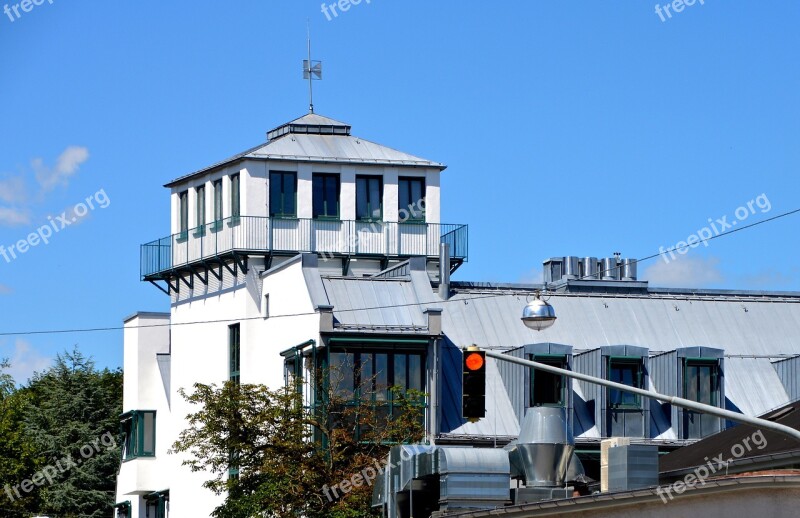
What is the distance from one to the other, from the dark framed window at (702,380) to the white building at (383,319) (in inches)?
2.0

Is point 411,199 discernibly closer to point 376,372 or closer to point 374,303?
point 374,303

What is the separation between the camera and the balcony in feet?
215

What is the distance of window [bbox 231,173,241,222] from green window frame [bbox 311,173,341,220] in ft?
8.74

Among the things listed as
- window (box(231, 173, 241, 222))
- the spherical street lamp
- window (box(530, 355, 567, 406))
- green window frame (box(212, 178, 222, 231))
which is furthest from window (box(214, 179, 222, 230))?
the spherical street lamp

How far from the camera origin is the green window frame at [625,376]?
60125 mm

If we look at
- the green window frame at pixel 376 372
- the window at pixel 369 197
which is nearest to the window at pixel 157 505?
the window at pixel 369 197

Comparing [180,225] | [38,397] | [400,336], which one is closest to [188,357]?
[180,225]

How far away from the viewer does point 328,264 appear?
216 feet

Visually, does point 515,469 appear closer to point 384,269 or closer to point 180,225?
point 384,269

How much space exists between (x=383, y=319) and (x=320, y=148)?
432 inches

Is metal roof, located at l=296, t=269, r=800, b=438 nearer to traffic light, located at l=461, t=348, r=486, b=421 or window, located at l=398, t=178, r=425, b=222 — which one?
window, located at l=398, t=178, r=425, b=222

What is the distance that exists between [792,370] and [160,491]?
24404mm

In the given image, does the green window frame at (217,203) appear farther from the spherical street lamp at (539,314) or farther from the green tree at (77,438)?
the spherical street lamp at (539,314)

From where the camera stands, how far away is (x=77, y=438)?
89312 mm
